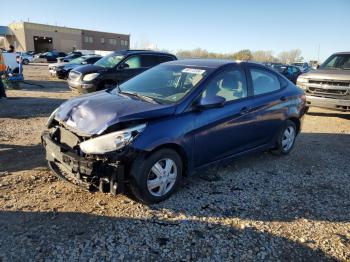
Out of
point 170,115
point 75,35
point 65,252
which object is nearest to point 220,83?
point 170,115

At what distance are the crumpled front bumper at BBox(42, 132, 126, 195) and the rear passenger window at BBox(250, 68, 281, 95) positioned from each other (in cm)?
273

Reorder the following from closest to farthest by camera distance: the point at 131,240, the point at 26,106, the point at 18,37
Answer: the point at 131,240, the point at 26,106, the point at 18,37

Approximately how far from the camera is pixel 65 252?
10.0 ft

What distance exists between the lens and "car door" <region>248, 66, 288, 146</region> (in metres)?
5.22

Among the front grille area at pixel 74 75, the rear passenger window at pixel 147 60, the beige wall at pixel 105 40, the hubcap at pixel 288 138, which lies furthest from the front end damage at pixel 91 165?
the beige wall at pixel 105 40

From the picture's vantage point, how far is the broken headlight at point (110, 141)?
3.58 meters

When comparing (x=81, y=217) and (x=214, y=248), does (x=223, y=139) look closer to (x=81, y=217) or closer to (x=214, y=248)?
(x=214, y=248)

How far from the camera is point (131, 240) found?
3.30 m

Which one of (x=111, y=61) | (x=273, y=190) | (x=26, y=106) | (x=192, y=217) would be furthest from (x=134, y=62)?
(x=192, y=217)

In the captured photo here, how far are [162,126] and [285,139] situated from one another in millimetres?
3147

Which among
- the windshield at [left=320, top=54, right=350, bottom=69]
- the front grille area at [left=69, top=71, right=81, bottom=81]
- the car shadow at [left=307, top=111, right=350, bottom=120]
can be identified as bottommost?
the car shadow at [left=307, top=111, right=350, bottom=120]

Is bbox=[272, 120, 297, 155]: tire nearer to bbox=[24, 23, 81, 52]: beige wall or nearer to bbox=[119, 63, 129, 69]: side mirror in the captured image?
bbox=[119, 63, 129, 69]: side mirror

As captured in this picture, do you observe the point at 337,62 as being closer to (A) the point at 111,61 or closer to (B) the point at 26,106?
(A) the point at 111,61

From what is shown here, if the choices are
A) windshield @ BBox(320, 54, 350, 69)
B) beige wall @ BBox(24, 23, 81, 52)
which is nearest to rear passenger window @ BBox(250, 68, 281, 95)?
windshield @ BBox(320, 54, 350, 69)
